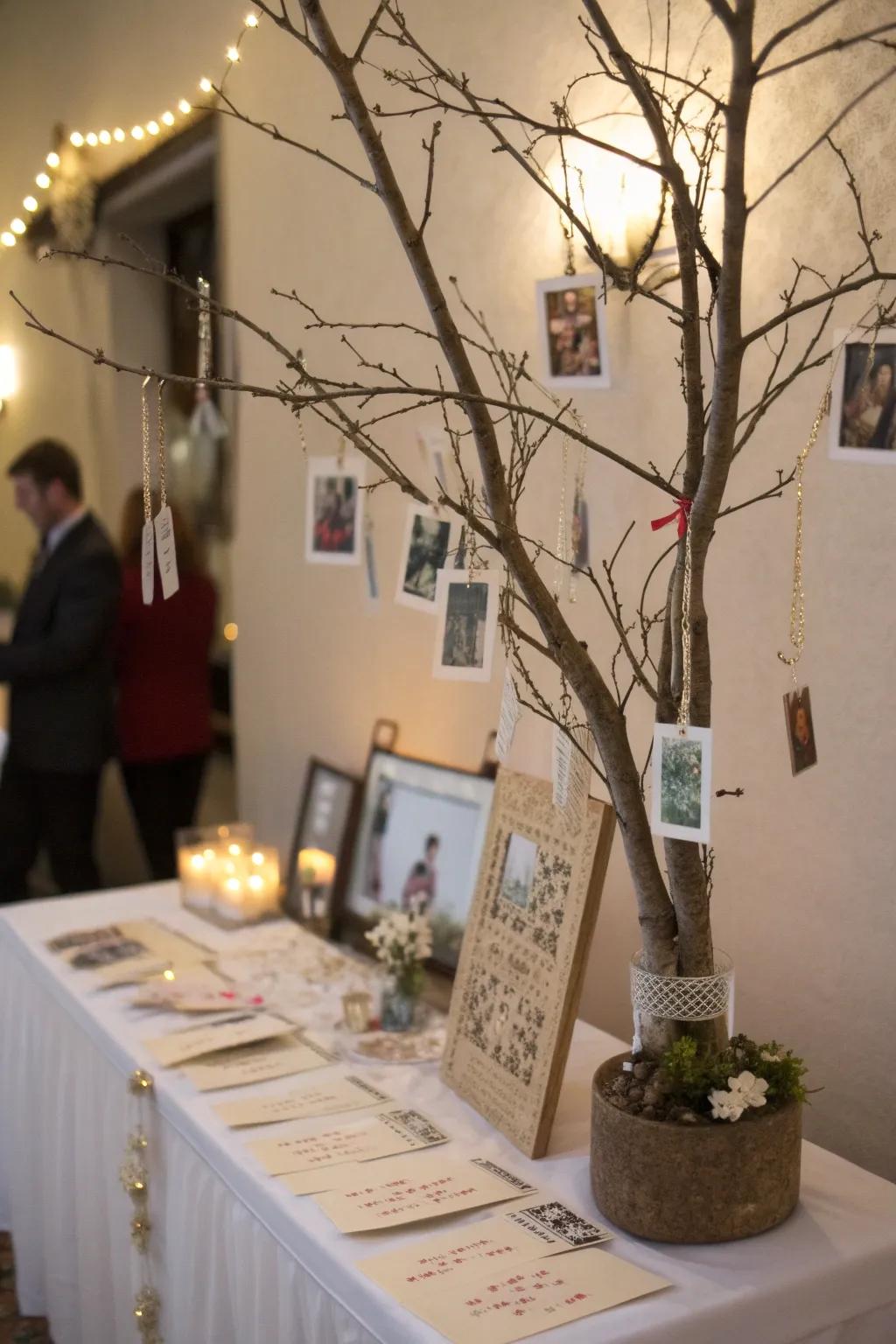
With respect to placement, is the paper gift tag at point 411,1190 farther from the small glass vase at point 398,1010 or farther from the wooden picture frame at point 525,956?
the small glass vase at point 398,1010

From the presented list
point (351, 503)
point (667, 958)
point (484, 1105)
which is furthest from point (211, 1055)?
point (351, 503)

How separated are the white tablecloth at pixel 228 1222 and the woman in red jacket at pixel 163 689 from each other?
1.11 m

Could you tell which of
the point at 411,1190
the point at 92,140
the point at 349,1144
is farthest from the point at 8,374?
the point at 411,1190

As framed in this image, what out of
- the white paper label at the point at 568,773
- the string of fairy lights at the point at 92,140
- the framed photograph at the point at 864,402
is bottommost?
the white paper label at the point at 568,773

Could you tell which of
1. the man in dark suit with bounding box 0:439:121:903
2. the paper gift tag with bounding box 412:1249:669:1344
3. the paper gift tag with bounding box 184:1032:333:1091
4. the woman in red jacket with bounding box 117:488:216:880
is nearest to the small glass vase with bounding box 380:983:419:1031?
the paper gift tag with bounding box 184:1032:333:1091

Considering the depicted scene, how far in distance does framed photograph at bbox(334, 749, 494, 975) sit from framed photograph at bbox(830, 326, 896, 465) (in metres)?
0.89

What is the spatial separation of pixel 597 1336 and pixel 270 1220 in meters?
0.42

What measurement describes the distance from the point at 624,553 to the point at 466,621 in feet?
1.59

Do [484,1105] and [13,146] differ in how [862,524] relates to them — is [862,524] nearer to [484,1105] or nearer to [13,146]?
[484,1105]

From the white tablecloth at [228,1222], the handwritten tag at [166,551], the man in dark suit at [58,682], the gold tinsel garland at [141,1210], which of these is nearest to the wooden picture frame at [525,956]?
the white tablecloth at [228,1222]

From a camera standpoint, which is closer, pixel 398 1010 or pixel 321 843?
pixel 398 1010

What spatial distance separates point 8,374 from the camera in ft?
16.7

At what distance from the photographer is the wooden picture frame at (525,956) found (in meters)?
1.58

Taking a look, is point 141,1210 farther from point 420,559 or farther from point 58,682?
point 58,682
